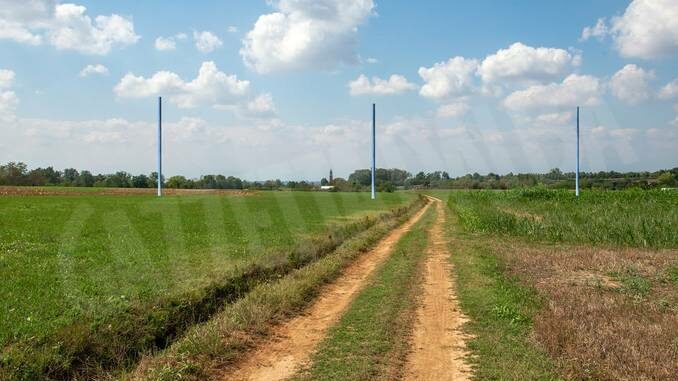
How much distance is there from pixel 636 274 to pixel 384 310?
21.3 feet

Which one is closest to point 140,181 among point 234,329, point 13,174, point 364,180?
point 13,174

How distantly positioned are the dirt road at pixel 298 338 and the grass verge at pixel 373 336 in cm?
20

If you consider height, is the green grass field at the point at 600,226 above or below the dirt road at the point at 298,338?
above

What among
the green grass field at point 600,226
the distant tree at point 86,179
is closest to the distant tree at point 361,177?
the distant tree at point 86,179

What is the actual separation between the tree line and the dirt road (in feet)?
175

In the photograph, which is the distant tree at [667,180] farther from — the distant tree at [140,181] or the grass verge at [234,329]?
the distant tree at [140,181]

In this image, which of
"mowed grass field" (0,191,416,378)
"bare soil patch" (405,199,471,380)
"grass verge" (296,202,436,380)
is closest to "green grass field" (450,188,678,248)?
"mowed grass field" (0,191,416,378)

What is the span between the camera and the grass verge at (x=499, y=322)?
587 cm

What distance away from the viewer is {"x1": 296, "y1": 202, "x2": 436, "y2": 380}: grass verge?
235 inches

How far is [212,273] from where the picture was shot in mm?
10672

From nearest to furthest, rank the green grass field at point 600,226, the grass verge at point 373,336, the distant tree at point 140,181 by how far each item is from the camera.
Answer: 1. the grass verge at point 373,336
2. the green grass field at point 600,226
3. the distant tree at point 140,181

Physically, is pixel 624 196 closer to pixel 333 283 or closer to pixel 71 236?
pixel 333 283

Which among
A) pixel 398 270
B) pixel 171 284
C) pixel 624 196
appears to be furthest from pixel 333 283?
pixel 624 196

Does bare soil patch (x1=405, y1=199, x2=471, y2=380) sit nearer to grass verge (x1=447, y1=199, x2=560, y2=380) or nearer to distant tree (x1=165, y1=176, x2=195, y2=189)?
grass verge (x1=447, y1=199, x2=560, y2=380)
